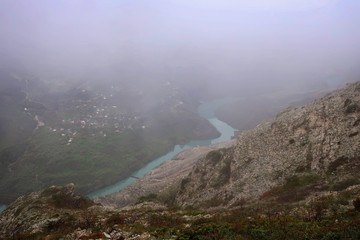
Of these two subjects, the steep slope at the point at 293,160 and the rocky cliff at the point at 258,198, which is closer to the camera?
the rocky cliff at the point at 258,198

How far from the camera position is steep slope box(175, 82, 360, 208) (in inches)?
1278

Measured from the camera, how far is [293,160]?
3844 centimetres

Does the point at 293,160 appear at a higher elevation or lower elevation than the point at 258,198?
higher

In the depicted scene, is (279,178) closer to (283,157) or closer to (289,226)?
(283,157)

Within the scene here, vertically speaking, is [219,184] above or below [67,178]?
above

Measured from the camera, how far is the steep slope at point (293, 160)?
107 feet

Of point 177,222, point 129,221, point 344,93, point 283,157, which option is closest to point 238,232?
point 177,222

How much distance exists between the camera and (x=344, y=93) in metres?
43.2

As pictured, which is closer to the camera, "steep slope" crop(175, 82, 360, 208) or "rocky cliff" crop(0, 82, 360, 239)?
"rocky cliff" crop(0, 82, 360, 239)

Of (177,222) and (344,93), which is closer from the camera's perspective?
(177,222)

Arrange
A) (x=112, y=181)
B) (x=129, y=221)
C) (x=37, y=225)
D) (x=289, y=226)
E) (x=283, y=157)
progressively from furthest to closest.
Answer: (x=112, y=181) → (x=283, y=157) → (x=37, y=225) → (x=129, y=221) → (x=289, y=226)

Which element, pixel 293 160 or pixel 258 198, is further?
pixel 293 160

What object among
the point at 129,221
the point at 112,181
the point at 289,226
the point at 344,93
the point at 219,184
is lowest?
the point at 112,181

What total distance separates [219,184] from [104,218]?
24152 millimetres
